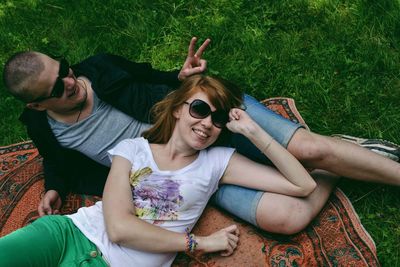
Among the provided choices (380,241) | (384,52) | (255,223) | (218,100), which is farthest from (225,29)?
(380,241)

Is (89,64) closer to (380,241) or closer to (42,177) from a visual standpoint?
(42,177)

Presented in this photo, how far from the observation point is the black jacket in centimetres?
372

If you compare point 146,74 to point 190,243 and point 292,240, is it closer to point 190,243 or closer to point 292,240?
point 190,243

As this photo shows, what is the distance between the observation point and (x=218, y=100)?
3.32m

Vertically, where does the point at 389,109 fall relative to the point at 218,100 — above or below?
below

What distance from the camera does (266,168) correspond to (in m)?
3.46

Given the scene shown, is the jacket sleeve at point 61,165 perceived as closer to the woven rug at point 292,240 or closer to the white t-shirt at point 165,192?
the woven rug at point 292,240

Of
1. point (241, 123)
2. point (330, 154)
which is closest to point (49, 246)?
point (241, 123)

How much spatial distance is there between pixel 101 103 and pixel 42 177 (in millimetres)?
986

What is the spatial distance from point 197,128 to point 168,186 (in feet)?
1.51

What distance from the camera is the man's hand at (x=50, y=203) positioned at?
12.5ft

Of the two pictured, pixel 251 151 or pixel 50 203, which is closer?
pixel 251 151

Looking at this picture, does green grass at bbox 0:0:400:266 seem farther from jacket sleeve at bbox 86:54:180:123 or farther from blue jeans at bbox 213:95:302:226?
jacket sleeve at bbox 86:54:180:123

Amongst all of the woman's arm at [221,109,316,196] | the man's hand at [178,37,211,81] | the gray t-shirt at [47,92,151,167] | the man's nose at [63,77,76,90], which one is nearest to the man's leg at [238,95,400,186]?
the woman's arm at [221,109,316,196]
